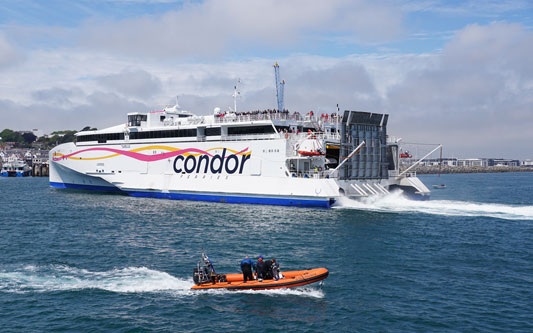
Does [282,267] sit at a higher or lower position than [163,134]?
lower

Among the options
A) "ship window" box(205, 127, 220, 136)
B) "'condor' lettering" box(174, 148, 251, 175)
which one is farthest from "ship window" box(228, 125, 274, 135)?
"'condor' lettering" box(174, 148, 251, 175)

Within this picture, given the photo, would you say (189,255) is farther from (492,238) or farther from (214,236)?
(492,238)

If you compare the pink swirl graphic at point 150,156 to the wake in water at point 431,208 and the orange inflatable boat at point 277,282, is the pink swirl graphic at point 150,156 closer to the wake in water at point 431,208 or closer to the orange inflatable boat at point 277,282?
the wake in water at point 431,208

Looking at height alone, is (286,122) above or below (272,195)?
above

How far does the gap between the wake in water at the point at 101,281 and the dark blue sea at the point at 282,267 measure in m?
0.04

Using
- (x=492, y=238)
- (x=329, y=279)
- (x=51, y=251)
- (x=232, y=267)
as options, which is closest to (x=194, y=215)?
(x=51, y=251)

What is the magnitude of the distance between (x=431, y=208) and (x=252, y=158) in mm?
15869

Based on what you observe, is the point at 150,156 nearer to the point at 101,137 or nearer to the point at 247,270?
the point at 101,137

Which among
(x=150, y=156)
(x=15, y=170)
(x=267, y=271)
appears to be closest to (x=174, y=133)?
(x=150, y=156)

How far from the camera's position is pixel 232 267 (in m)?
20.1

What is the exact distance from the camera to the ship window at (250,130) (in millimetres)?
41344

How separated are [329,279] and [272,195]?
20.1 m

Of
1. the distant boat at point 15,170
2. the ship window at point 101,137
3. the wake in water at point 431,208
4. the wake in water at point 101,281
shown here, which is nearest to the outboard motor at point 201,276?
the wake in water at point 101,281

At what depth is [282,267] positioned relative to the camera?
20.0 meters
